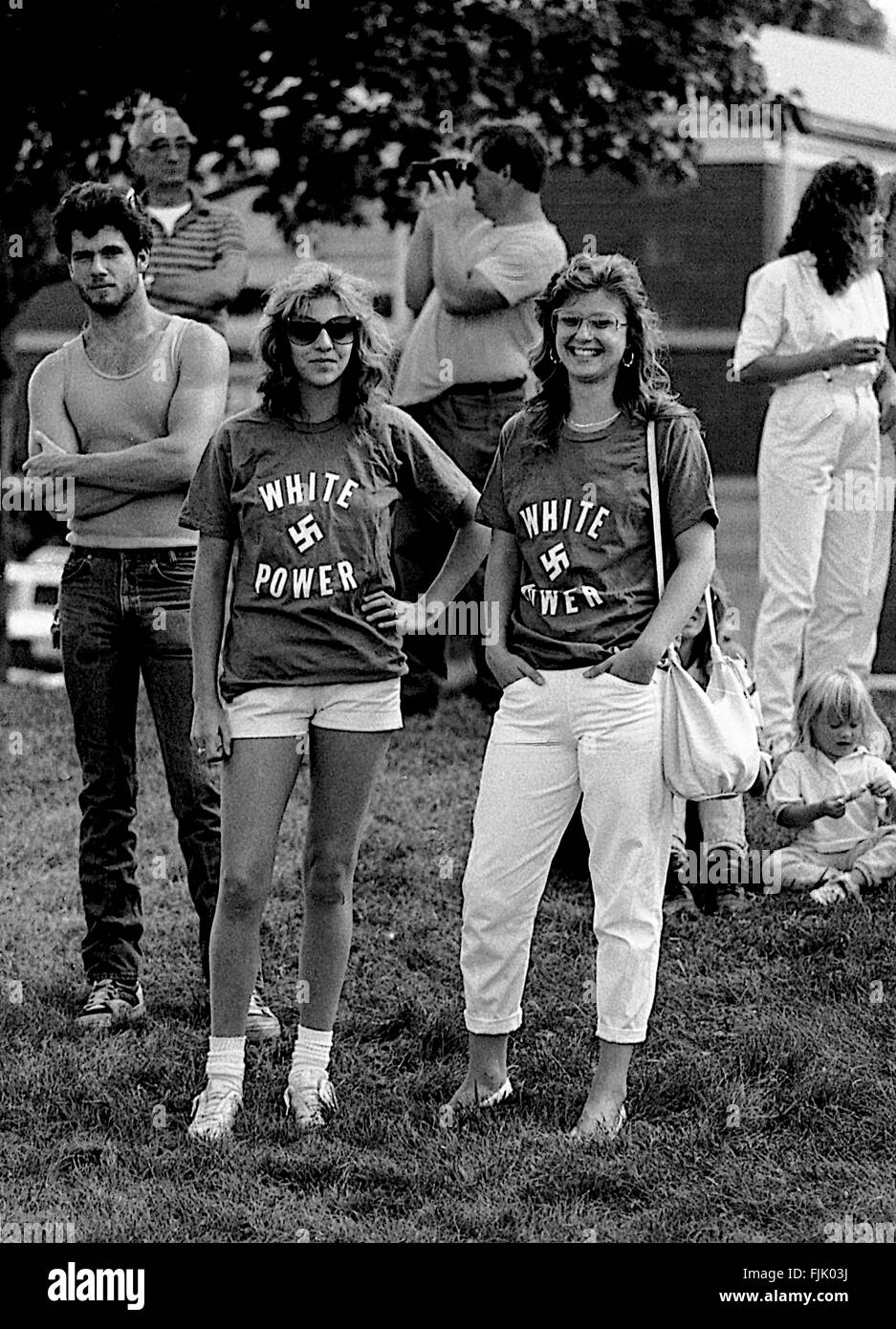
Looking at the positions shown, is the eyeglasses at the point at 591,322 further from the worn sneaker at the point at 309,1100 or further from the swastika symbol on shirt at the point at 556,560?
the worn sneaker at the point at 309,1100

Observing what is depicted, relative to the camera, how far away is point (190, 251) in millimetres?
6859

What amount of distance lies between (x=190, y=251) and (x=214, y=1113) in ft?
10.8

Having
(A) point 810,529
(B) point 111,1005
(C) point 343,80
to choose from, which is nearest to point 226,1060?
(B) point 111,1005

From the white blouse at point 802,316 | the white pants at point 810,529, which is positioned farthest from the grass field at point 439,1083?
the white blouse at point 802,316

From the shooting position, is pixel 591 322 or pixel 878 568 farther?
pixel 878 568

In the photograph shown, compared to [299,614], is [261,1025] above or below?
below

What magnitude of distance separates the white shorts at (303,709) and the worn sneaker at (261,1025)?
105cm

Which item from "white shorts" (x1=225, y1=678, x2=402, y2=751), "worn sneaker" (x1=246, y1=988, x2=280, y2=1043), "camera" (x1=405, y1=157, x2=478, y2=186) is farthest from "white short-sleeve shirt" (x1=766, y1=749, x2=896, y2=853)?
"camera" (x1=405, y1=157, x2=478, y2=186)

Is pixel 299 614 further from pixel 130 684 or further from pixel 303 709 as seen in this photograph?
pixel 130 684

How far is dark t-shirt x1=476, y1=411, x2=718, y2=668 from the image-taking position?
4562mm

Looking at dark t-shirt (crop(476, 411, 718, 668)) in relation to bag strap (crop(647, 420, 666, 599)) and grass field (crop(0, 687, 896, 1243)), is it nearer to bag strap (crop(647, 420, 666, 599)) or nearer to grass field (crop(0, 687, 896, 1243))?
bag strap (crop(647, 420, 666, 599))

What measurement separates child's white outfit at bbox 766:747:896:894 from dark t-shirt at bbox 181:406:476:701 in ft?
6.48

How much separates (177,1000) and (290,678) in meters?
1.49

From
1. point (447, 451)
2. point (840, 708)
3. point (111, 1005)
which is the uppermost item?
point (447, 451)
